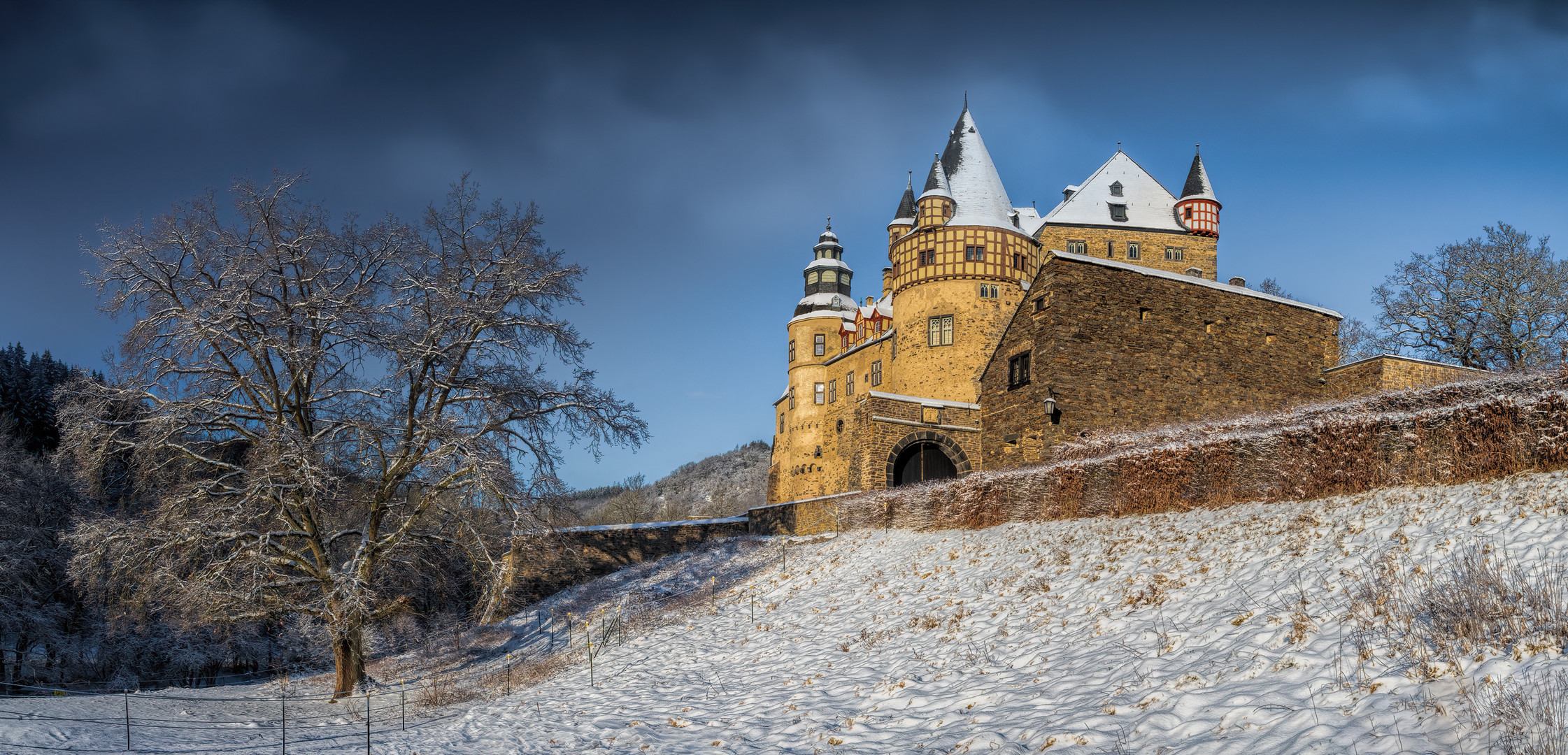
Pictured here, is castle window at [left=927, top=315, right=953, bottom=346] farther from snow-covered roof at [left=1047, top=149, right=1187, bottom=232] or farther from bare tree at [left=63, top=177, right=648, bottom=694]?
bare tree at [left=63, top=177, right=648, bottom=694]

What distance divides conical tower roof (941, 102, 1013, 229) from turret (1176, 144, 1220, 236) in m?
11.2

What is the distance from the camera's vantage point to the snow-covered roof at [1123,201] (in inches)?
1785

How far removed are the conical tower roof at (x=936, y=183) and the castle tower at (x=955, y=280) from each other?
4 cm

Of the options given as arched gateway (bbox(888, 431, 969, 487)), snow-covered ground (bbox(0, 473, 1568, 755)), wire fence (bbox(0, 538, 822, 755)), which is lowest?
wire fence (bbox(0, 538, 822, 755))

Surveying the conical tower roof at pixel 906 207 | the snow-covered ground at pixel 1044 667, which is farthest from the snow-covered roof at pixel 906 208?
the snow-covered ground at pixel 1044 667

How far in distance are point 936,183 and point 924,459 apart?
43.5 feet

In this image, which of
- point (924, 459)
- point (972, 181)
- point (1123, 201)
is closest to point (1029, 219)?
point (1123, 201)

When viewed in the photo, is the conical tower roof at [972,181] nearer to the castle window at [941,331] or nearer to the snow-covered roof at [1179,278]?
the castle window at [941,331]

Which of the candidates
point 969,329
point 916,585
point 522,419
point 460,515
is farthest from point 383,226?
point 969,329

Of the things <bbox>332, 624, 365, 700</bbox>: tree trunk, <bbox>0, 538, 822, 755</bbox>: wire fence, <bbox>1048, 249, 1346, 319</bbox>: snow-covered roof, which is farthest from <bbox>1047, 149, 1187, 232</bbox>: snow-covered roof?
<bbox>332, 624, 365, 700</bbox>: tree trunk

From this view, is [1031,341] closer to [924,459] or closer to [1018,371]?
[1018,371]

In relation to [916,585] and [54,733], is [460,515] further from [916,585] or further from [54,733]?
[916,585]

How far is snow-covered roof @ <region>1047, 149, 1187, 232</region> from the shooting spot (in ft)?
149

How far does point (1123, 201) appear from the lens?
4628 centimetres
